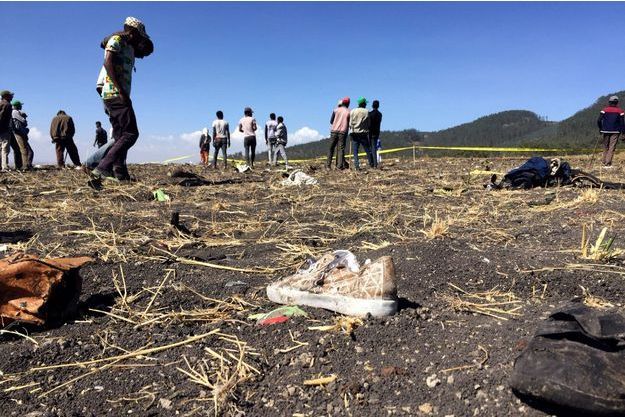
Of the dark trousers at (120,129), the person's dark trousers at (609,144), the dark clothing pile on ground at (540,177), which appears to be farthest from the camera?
the person's dark trousers at (609,144)

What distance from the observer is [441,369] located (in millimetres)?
1608

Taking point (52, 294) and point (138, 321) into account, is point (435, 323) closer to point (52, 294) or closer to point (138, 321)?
point (138, 321)

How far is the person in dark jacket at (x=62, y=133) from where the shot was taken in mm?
11648

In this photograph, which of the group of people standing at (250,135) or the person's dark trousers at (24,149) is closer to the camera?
the person's dark trousers at (24,149)

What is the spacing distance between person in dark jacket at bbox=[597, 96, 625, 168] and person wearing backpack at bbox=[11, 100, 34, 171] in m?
A: 13.6

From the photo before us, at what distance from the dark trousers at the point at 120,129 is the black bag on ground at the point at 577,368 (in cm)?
545

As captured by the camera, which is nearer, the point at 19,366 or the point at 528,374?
the point at 528,374

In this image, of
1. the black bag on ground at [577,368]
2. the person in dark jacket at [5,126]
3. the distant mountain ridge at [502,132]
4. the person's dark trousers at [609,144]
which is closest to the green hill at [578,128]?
the distant mountain ridge at [502,132]

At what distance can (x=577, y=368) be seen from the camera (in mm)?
1317

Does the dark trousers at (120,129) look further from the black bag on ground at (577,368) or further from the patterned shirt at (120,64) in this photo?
the black bag on ground at (577,368)

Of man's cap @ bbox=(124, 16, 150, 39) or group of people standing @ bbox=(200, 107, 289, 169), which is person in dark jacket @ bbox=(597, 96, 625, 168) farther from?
man's cap @ bbox=(124, 16, 150, 39)

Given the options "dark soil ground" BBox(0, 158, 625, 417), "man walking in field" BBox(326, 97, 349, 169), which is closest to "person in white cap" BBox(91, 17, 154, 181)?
"dark soil ground" BBox(0, 158, 625, 417)

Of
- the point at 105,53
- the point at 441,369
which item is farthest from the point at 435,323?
the point at 105,53

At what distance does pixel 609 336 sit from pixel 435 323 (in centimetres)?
71
